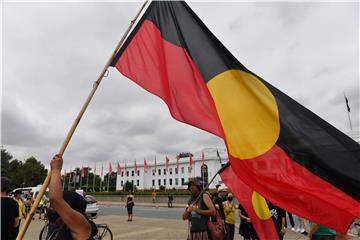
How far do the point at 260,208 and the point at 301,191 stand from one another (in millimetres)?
1237

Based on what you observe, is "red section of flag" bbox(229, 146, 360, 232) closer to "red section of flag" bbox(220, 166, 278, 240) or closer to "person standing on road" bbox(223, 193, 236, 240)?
"red section of flag" bbox(220, 166, 278, 240)

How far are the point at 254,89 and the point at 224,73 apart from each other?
37cm

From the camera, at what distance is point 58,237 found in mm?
2189

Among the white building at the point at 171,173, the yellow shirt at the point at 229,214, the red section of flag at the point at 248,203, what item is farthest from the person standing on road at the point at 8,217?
the white building at the point at 171,173

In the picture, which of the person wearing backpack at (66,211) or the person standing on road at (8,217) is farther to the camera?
the person standing on road at (8,217)

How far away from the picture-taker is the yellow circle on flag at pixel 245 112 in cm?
308

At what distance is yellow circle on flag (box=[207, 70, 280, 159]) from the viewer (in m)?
3.08

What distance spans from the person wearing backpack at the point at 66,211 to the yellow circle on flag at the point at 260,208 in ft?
7.45

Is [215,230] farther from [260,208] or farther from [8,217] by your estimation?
[8,217]

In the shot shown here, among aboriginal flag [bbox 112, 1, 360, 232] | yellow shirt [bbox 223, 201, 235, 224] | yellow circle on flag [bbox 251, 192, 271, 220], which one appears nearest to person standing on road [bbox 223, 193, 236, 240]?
yellow shirt [bbox 223, 201, 235, 224]

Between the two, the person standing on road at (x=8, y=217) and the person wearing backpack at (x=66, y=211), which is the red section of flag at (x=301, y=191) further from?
the person standing on road at (x=8, y=217)

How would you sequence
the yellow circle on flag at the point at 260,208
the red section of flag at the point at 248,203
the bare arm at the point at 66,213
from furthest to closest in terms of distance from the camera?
the yellow circle on flag at the point at 260,208, the red section of flag at the point at 248,203, the bare arm at the point at 66,213

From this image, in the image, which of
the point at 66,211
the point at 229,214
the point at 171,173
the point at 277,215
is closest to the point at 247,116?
the point at 66,211

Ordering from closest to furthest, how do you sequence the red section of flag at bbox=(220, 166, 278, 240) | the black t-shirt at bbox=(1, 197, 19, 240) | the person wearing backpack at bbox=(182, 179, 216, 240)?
1. the red section of flag at bbox=(220, 166, 278, 240)
2. the black t-shirt at bbox=(1, 197, 19, 240)
3. the person wearing backpack at bbox=(182, 179, 216, 240)
